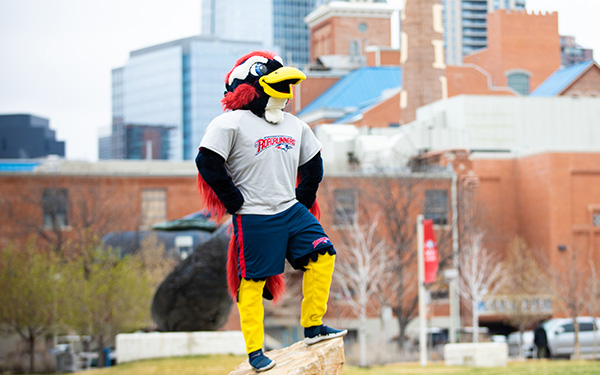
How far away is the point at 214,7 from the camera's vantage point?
621 ft

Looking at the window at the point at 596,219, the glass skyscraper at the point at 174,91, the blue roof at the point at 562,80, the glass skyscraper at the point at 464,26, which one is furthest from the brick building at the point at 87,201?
the glass skyscraper at the point at 464,26

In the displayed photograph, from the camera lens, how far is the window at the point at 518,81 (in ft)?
271

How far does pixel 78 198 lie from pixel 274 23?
143 metres

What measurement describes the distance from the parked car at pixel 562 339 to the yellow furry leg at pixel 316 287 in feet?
87.9

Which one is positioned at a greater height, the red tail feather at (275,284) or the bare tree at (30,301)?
the red tail feather at (275,284)

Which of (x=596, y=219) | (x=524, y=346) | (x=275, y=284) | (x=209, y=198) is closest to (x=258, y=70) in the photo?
(x=209, y=198)

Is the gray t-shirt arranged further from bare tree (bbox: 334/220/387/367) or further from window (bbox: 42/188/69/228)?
window (bbox: 42/188/69/228)

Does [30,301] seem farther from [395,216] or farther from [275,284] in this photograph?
[275,284]

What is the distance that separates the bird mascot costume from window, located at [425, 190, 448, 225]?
3385 cm

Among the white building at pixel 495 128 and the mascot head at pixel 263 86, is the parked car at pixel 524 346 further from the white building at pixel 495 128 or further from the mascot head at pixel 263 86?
the mascot head at pixel 263 86

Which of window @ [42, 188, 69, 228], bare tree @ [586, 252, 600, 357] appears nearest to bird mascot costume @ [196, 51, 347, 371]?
bare tree @ [586, 252, 600, 357]

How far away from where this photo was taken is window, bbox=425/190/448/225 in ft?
137

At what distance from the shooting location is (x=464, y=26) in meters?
159

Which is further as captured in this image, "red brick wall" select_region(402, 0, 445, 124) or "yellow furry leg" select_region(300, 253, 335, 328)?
"red brick wall" select_region(402, 0, 445, 124)
